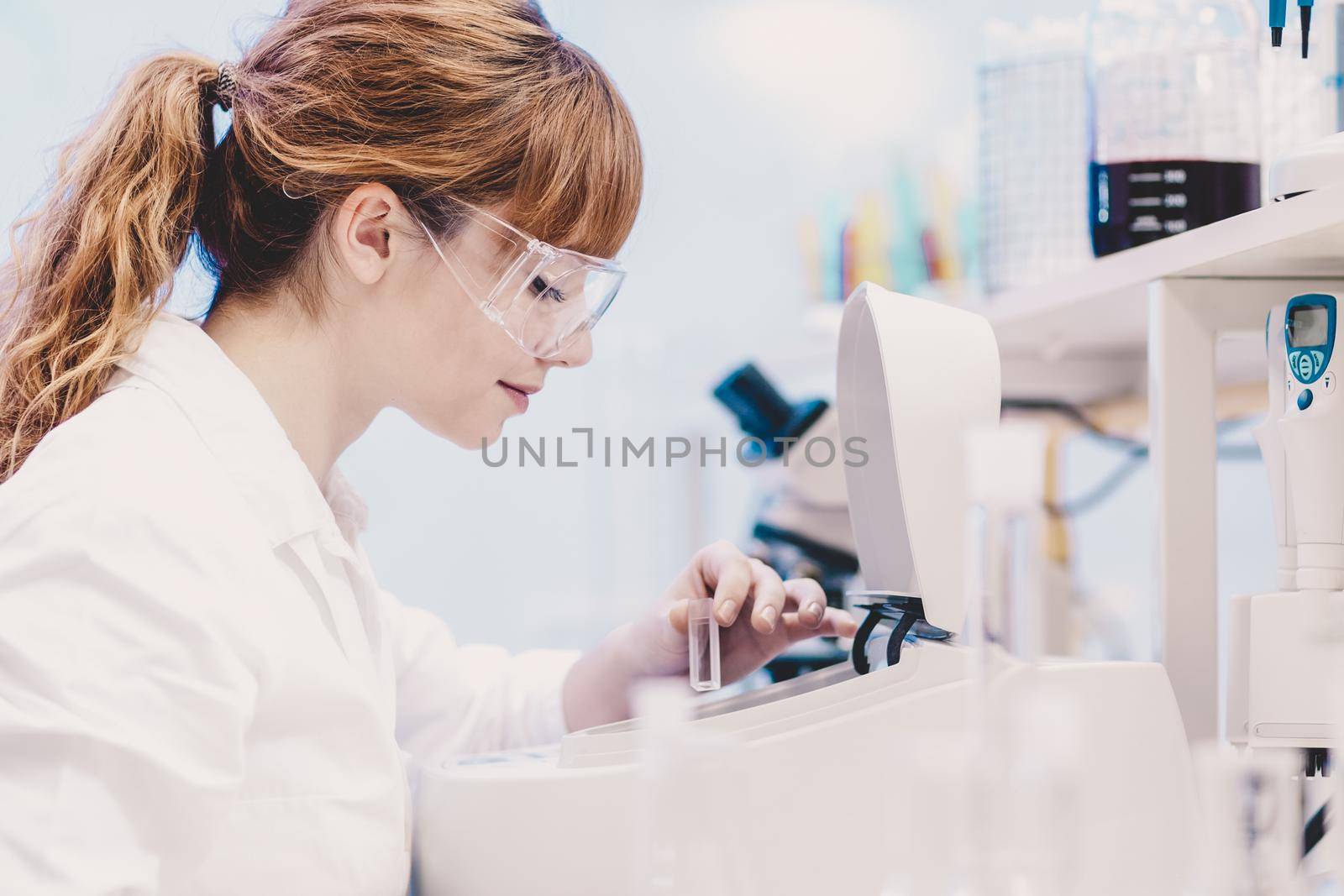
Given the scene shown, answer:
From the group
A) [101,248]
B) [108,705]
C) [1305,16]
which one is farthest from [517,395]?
[1305,16]

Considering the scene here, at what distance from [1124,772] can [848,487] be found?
0.33 m

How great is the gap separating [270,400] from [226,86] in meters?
0.27

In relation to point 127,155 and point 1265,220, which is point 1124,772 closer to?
point 1265,220

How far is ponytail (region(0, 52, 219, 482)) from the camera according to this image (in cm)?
87

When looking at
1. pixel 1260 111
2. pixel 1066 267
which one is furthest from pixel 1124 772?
pixel 1066 267

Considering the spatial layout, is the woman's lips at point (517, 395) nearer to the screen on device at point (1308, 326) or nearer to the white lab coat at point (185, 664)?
the white lab coat at point (185, 664)

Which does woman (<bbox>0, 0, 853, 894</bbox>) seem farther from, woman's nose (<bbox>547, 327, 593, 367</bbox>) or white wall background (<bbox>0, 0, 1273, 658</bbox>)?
white wall background (<bbox>0, 0, 1273, 658</bbox>)

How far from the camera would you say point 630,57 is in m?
2.85

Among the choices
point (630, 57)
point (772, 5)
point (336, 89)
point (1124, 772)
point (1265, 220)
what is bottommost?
point (1124, 772)

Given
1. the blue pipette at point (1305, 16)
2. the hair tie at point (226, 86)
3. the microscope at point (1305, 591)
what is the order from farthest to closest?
the hair tie at point (226, 86) < the blue pipette at point (1305, 16) < the microscope at point (1305, 591)

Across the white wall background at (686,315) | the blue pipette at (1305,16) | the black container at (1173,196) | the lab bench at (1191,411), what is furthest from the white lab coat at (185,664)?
the white wall background at (686,315)

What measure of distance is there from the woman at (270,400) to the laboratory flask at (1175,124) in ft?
1.40

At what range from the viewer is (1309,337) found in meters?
0.76

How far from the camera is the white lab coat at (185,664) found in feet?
2.14
